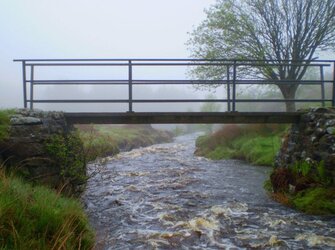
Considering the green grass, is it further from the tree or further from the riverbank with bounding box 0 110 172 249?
the tree

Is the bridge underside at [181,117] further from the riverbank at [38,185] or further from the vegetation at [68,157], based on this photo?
the riverbank at [38,185]

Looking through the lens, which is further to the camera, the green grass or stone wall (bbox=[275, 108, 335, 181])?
stone wall (bbox=[275, 108, 335, 181])

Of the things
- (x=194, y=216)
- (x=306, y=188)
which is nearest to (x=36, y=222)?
(x=194, y=216)

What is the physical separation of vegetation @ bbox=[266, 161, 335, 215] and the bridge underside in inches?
74.3

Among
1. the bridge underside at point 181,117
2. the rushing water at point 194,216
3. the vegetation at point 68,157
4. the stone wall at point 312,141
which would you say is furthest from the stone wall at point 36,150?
the stone wall at point 312,141

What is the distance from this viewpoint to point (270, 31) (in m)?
19.6

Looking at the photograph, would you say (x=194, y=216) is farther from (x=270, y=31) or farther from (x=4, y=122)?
(x=270, y=31)

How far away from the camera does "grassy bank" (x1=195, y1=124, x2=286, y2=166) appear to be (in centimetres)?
1834

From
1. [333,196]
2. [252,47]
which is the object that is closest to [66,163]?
[333,196]

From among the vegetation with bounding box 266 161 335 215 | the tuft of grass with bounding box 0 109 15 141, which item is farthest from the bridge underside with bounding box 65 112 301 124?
the tuft of grass with bounding box 0 109 15 141

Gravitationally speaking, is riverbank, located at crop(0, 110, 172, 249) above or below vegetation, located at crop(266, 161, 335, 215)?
above

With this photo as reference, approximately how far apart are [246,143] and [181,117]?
10163 millimetres

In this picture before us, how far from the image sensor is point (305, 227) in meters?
7.70

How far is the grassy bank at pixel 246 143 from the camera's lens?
60.2ft
